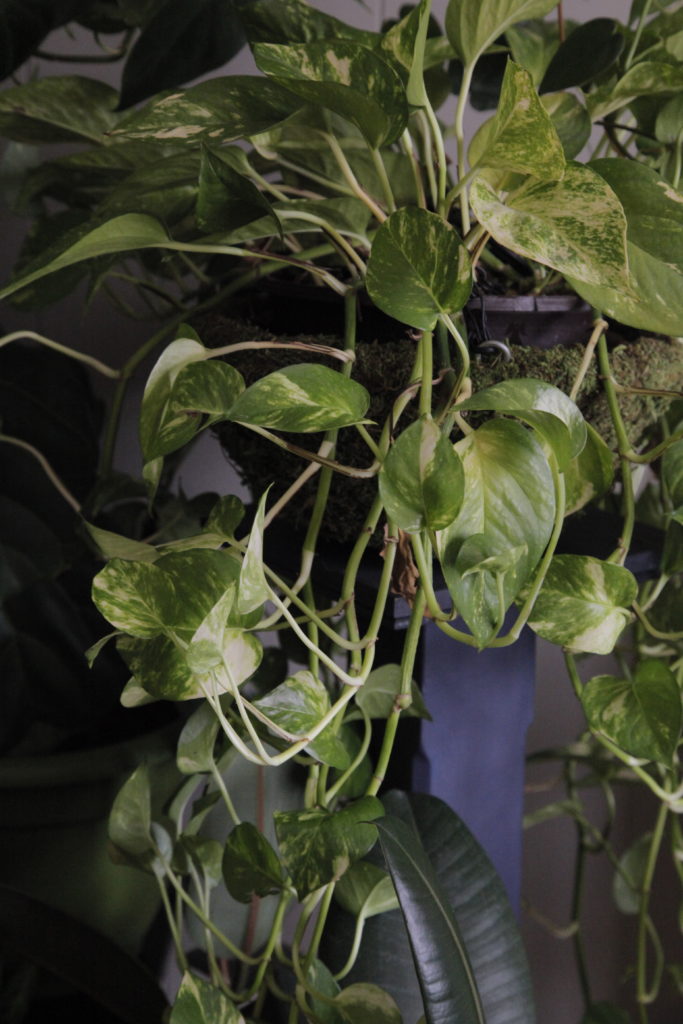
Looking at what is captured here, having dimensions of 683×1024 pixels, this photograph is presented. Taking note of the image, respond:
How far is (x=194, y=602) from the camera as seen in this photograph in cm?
42

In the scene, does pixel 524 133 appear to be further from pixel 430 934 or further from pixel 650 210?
pixel 430 934

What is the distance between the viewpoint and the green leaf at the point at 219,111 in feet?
1.48

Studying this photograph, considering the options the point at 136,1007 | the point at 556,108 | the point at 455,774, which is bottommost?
the point at 136,1007

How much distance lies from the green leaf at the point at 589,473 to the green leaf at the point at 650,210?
0.10 m

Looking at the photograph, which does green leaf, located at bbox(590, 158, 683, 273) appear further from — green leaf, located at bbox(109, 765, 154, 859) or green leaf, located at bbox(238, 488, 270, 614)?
green leaf, located at bbox(109, 765, 154, 859)

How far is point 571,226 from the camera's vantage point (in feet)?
1.30

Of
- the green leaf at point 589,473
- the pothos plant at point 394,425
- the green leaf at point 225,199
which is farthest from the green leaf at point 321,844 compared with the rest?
the green leaf at point 225,199

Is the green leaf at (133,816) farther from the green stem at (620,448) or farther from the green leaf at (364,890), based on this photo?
the green stem at (620,448)

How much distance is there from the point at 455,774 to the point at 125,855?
24cm

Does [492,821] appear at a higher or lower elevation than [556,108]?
lower

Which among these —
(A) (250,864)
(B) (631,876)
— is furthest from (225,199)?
(B) (631,876)

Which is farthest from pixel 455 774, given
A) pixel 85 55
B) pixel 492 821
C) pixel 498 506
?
pixel 85 55

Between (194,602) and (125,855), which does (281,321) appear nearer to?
(194,602)

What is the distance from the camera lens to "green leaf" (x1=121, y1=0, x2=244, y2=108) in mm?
584
